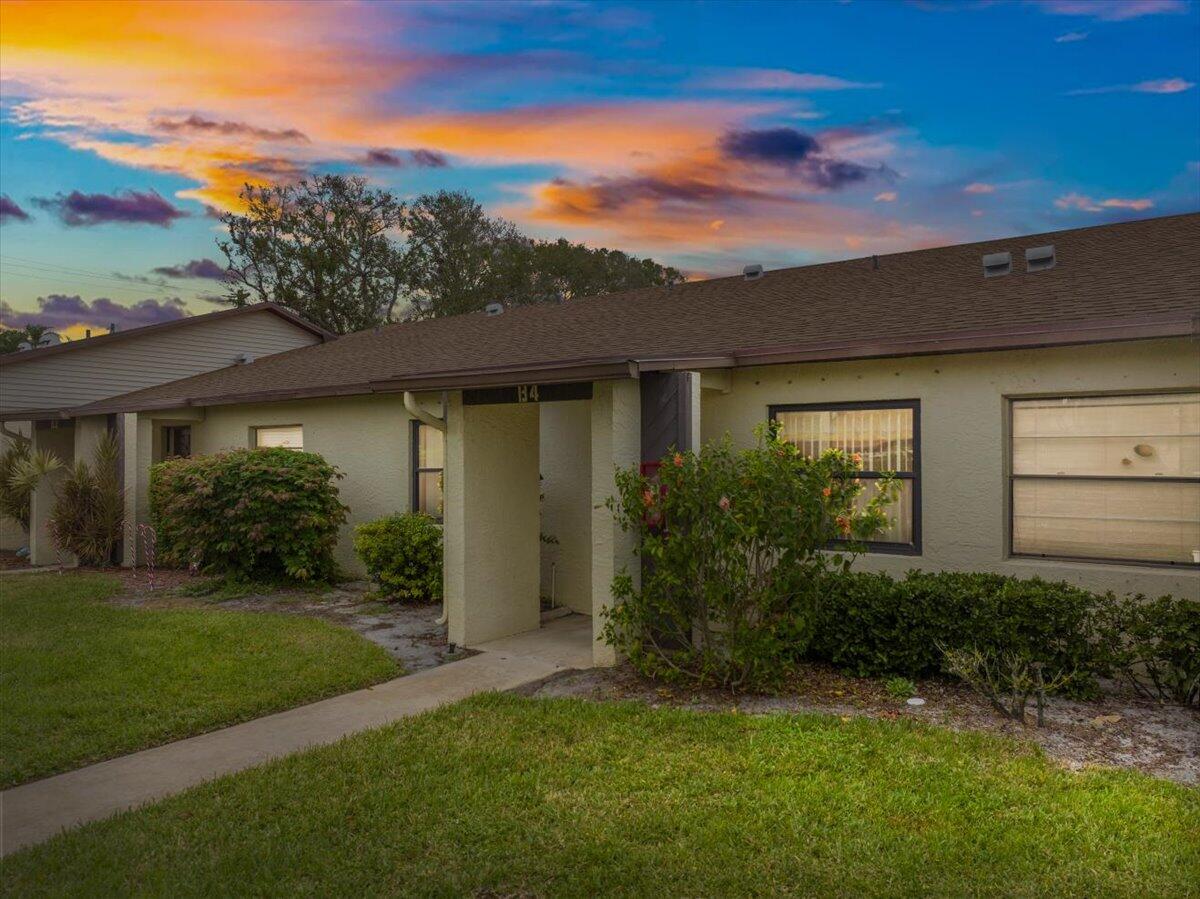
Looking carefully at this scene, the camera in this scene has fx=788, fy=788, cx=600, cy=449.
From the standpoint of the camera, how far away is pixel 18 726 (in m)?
5.42

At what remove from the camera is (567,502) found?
32.0 ft

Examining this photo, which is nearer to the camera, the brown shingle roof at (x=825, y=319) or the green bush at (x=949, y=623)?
the green bush at (x=949, y=623)

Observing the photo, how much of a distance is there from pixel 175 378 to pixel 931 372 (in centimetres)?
1679

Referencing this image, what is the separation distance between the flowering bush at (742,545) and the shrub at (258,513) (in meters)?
6.40

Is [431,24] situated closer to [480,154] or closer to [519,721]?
[480,154]

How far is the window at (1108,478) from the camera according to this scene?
6484 millimetres

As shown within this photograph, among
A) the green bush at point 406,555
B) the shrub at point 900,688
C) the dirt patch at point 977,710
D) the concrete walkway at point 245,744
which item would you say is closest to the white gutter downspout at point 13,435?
the green bush at point 406,555

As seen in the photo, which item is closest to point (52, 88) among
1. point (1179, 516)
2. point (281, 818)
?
point (281, 818)

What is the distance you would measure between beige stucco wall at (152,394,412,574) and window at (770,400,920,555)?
592cm

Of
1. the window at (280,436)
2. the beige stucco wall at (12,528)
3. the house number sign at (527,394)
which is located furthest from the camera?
the beige stucco wall at (12,528)

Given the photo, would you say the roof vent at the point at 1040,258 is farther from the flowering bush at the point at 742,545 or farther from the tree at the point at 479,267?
the tree at the point at 479,267

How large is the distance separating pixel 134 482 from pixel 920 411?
43.1ft

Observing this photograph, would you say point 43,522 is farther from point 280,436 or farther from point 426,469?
point 426,469

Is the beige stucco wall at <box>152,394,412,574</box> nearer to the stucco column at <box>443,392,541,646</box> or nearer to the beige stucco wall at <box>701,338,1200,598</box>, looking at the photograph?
the stucco column at <box>443,392,541,646</box>
